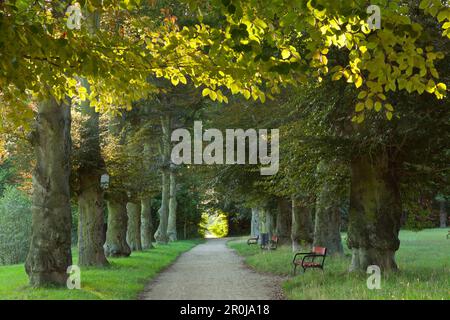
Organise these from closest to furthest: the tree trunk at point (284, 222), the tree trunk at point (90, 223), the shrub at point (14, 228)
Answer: the tree trunk at point (90, 223) < the tree trunk at point (284, 222) < the shrub at point (14, 228)

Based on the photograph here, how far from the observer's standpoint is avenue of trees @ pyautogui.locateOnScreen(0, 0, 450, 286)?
5.54 meters

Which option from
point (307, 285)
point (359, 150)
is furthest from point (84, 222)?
point (359, 150)

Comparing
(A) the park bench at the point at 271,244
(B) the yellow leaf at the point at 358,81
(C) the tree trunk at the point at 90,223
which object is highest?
(B) the yellow leaf at the point at 358,81

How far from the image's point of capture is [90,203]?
56.9 ft

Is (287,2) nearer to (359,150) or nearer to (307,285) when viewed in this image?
(359,150)

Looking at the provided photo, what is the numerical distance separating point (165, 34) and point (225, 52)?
2.19 m

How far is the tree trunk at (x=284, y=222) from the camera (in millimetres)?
29328

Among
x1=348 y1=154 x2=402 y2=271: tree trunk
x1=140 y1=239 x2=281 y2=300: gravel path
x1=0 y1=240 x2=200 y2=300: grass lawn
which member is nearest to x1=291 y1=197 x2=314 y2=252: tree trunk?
x1=140 y1=239 x2=281 y2=300: gravel path

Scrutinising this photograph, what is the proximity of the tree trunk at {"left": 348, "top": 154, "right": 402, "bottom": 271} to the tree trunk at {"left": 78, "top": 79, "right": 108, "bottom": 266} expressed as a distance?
882cm

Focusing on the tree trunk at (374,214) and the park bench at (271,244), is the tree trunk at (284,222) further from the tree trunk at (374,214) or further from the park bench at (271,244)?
the tree trunk at (374,214)

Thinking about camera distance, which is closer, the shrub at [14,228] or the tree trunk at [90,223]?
the tree trunk at [90,223]

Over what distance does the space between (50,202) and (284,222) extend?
19.8 meters

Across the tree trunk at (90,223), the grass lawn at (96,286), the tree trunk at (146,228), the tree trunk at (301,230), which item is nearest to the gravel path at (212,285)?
the grass lawn at (96,286)

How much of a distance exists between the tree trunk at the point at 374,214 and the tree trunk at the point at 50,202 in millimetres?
7143
